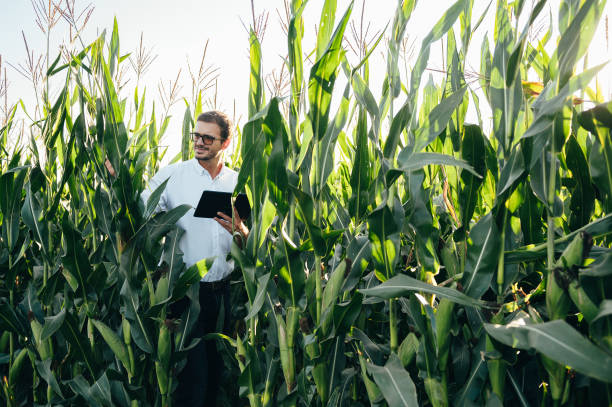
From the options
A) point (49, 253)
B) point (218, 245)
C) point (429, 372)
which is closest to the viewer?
point (429, 372)

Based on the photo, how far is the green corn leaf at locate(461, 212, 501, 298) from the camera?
100 cm

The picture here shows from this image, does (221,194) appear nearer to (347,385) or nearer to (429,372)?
(347,385)

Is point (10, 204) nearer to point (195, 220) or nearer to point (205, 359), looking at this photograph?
point (195, 220)

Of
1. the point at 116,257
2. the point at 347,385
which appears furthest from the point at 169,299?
the point at 347,385

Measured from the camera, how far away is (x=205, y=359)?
78.2 inches

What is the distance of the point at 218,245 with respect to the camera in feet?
6.69

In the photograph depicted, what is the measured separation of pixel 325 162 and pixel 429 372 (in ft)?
2.17

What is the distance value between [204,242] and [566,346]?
1.62 metres

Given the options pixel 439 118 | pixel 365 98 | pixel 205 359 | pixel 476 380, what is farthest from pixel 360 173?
pixel 205 359

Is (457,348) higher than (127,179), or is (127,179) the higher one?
(127,179)

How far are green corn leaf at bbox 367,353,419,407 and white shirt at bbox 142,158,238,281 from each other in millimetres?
1105

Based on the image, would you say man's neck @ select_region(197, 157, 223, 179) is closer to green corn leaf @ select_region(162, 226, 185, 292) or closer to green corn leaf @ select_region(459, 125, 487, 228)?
green corn leaf @ select_region(162, 226, 185, 292)

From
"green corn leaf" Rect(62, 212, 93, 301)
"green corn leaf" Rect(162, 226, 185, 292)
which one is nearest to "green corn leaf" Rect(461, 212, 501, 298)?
"green corn leaf" Rect(162, 226, 185, 292)

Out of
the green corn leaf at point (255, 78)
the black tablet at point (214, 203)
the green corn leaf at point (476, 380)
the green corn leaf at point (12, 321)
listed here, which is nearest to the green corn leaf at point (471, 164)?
the green corn leaf at point (476, 380)
